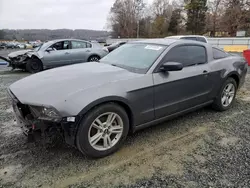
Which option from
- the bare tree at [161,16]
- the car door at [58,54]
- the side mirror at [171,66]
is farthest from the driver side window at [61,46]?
the bare tree at [161,16]

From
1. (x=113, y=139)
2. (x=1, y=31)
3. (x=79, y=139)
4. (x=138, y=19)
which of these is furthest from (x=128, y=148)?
(x=1, y=31)

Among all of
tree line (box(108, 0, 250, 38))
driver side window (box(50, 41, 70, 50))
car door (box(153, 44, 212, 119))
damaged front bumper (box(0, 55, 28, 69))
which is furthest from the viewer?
tree line (box(108, 0, 250, 38))

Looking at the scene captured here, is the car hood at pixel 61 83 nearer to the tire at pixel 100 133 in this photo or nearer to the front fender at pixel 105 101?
the front fender at pixel 105 101

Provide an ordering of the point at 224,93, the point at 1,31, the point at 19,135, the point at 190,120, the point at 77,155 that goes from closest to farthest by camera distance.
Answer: the point at 77,155, the point at 19,135, the point at 190,120, the point at 224,93, the point at 1,31

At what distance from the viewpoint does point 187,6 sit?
46.9 metres

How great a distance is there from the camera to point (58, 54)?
27.6 ft

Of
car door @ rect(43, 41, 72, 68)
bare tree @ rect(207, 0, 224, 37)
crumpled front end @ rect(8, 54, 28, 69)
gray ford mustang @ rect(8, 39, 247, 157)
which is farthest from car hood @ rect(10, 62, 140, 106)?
bare tree @ rect(207, 0, 224, 37)

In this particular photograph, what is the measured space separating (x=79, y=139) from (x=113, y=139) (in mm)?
520

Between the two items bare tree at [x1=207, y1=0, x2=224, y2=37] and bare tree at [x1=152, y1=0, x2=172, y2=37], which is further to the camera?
bare tree at [x1=152, y1=0, x2=172, y2=37]

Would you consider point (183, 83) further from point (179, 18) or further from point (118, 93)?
point (179, 18)

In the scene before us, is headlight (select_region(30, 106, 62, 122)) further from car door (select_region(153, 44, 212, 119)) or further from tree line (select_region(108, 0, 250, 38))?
tree line (select_region(108, 0, 250, 38))

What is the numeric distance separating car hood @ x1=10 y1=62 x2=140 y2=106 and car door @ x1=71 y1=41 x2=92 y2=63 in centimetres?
595

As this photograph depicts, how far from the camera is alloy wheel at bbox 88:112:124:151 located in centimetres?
246

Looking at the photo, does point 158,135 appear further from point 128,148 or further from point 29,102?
point 29,102
